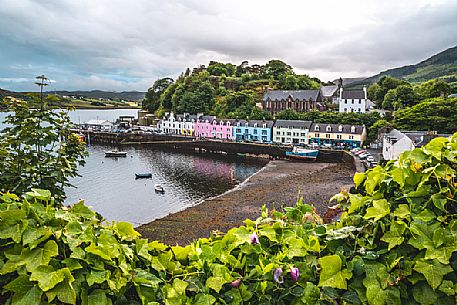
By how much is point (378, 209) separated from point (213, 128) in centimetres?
7268

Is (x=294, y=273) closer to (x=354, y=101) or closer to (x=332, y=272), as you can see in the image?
(x=332, y=272)

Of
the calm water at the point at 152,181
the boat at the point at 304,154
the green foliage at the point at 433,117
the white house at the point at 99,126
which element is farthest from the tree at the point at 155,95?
the green foliage at the point at 433,117

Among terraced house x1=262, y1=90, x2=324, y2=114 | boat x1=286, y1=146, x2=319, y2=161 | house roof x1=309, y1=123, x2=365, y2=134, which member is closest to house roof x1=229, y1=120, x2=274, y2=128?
house roof x1=309, y1=123, x2=365, y2=134

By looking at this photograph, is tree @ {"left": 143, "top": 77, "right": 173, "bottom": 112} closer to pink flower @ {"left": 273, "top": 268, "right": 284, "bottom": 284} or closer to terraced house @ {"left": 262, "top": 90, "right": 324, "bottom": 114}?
terraced house @ {"left": 262, "top": 90, "right": 324, "bottom": 114}

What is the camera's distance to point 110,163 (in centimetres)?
5097

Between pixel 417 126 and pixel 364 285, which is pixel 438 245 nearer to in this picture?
pixel 364 285

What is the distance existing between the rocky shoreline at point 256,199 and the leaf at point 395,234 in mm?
9391

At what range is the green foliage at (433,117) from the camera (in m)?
49.3

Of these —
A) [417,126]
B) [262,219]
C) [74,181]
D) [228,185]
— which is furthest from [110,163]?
[262,219]

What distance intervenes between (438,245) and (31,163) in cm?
481

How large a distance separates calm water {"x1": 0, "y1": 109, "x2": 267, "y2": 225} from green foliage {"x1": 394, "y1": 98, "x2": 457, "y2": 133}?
2427cm

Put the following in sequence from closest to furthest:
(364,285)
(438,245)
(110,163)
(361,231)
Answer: (438,245) → (364,285) → (361,231) → (110,163)

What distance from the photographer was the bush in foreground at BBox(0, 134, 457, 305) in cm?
187

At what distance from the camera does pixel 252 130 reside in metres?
68.6
